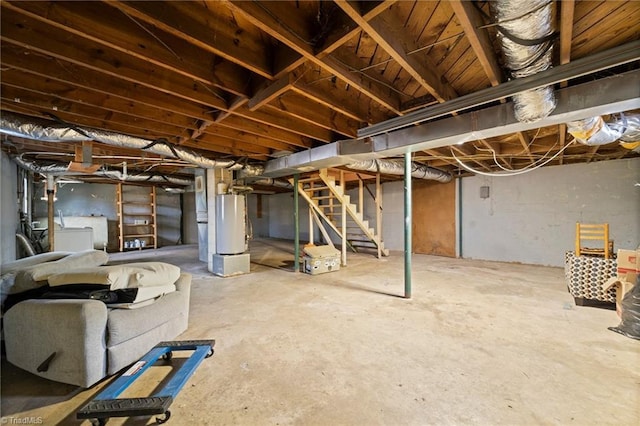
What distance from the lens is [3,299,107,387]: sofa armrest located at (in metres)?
1.43

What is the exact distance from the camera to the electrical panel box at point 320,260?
4266 mm

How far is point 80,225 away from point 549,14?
8430 mm

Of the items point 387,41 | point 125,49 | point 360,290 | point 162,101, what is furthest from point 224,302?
point 387,41

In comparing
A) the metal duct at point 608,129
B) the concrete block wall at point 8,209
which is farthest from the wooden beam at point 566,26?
the concrete block wall at point 8,209

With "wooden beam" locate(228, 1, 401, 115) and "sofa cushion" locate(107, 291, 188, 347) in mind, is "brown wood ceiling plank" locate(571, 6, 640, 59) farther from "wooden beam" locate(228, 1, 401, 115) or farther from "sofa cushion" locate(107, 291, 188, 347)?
"sofa cushion" locate(107, 291, 188, 347)

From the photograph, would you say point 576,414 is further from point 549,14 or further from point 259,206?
point 259,206

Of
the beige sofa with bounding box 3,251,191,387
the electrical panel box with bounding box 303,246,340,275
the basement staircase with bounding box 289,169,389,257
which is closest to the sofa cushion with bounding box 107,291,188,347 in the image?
the beige sofa with bounding box 3,251,191,387

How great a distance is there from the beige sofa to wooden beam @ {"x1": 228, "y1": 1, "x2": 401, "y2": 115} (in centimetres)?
171

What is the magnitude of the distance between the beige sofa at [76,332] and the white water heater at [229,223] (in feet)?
7.75

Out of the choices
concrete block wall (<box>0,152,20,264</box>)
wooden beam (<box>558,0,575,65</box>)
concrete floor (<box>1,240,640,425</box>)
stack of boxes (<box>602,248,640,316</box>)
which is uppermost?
wooden beam (<box>558,0,575,65</box>)

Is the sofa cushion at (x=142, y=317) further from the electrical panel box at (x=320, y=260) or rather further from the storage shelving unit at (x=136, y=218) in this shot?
the storage shelving unit at (x=136, y=218)

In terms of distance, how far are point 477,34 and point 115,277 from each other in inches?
99.4

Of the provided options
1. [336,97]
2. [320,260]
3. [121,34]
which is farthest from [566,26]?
[320,260]

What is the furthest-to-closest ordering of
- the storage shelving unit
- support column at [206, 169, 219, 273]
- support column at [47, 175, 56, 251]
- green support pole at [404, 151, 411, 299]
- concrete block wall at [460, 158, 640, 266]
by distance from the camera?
the storage shelving unit < support column at [206, 169, 219, 273] < support column at [47, 175, 56, 251] < concrete block wall at [460, 158, 640, 266] < green support pole at [404, 151, 411, 299]
